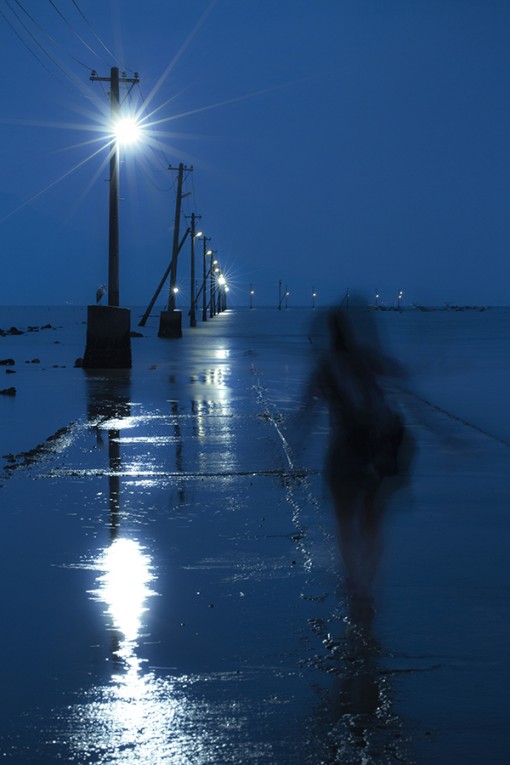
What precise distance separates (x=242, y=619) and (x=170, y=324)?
5148cm

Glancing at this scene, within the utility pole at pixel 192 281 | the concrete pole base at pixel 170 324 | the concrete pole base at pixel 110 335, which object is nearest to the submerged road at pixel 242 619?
the concrete pole base at pixel 110 335

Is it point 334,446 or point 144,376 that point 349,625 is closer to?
point 334,446

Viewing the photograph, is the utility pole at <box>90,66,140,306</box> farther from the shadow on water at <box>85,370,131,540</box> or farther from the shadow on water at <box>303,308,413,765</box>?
the shadow on water at <box>303,308,413,765</box>

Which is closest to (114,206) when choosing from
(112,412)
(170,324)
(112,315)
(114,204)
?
(114,204)

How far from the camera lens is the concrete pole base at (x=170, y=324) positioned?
56.7m

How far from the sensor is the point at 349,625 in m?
5.91

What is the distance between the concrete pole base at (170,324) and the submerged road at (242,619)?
44654 mm

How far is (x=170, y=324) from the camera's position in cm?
5719

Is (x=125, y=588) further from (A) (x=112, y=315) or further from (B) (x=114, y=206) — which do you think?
(B) (x=114, y=206)

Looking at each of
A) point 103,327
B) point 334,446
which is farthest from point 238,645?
point 103,327

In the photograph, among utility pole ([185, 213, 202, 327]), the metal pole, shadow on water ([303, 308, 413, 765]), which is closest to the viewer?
shadow on water ([303, 308, 413, 765])

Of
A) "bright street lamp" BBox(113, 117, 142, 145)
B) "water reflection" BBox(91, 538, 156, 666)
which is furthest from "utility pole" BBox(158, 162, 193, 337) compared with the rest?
"water reflection" BBox(91, 538, 156, 666)

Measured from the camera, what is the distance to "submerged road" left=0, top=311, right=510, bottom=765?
4.44 meters

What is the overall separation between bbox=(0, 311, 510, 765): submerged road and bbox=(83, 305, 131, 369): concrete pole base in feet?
52.0
